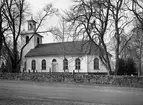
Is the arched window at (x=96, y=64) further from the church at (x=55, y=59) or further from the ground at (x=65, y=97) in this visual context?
the ground at (x=65, y=97)

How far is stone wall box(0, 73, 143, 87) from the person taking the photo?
758 inches

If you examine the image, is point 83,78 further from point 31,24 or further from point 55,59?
point 31,24

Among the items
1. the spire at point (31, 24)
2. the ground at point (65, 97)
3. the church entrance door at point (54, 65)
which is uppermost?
the spire at point (31, 24)

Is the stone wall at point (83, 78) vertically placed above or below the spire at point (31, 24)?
below

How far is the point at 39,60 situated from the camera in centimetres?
4456

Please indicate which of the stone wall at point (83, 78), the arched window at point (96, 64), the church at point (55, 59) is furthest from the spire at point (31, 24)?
the arched window at point (96, 64)

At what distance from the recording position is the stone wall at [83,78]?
63.2 ft

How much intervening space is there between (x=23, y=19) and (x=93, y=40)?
47.5 ft

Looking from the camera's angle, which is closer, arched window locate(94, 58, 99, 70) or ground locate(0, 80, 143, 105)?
ground locate(0, 80, 143, 105)

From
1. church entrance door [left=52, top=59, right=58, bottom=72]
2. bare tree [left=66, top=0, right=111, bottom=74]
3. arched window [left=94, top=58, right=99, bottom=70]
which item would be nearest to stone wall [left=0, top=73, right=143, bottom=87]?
bare tree [left=66, top=0, right=111, bottom=74]

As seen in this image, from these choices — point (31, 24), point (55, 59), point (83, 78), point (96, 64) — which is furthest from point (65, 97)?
point (31, 24)

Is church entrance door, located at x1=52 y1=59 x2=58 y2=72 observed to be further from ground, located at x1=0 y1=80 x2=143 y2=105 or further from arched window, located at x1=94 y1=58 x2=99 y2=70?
ground, located at x1=0 y1=80 x2=143 y2=105

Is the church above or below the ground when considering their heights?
above

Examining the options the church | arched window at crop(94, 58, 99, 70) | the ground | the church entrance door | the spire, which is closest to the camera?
the ground
